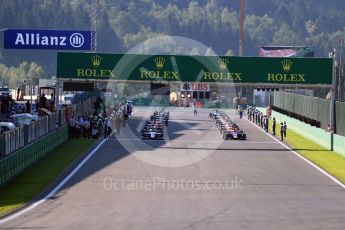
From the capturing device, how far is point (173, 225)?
72.5 feet

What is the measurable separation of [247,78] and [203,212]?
26.2 meters

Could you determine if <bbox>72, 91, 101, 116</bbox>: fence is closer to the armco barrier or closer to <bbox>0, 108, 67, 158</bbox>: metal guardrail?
<bbox>0, 108, 67, 158</bbox>: metal guardrail

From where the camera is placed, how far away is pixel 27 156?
3569cm

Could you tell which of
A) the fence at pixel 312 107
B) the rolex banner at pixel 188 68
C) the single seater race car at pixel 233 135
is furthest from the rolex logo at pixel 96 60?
the fence at pixel 312 107

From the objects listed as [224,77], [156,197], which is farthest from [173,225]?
[224,77]

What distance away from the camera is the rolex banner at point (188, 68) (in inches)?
1945

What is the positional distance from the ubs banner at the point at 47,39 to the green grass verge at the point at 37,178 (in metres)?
8.92

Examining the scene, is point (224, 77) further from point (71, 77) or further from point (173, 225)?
point (173, 225)

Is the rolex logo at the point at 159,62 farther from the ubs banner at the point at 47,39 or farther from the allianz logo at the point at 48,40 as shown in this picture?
the allianz logo at the point at 48,40

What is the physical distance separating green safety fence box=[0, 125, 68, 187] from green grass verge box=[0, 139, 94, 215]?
243 mm

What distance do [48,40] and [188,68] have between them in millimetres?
9702

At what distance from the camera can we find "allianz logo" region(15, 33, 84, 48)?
52469 mm

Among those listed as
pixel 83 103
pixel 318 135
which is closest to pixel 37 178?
pixel 318 135

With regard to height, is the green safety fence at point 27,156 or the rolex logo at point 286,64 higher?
the rolex logo at point 286,64
